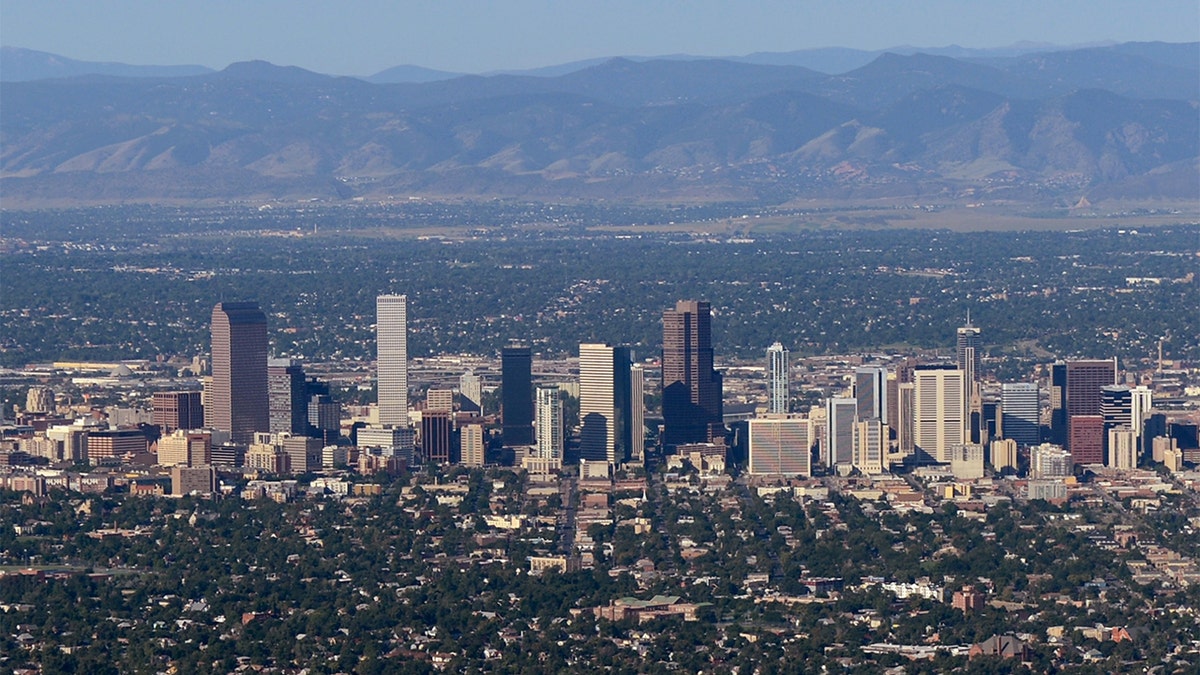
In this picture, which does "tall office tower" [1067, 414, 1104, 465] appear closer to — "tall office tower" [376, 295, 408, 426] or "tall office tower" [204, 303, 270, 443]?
"tall office tower" [376, 295, 408, 426]

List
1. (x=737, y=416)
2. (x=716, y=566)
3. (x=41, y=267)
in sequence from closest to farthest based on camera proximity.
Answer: (x=716, y=566)
(x=737, y=416)
(x=41, y=267)

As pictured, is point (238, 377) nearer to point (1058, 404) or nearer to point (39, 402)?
point (39, 402)

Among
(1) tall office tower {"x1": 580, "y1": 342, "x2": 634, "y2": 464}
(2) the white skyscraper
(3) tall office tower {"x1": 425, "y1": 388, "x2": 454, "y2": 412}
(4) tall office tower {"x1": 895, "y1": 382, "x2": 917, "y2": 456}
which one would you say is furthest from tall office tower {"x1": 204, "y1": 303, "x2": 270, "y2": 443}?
(4) tall office tower {"x1": 895, "y1": 382, "x2": 917, "y2": 456}

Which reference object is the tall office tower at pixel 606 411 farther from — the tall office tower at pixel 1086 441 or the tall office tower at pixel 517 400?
the tall office tower at pixel 1086 441

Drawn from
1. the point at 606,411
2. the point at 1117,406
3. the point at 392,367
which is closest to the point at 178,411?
the point at 392,367

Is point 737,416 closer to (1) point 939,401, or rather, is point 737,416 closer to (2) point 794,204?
(1) point 939,401

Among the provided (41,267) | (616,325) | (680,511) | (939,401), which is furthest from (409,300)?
(680,511)
